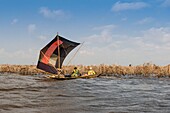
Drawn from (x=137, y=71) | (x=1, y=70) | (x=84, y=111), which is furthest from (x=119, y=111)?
(x=1, y=70)

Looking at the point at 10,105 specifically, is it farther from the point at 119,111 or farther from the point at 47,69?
the point at 47,69

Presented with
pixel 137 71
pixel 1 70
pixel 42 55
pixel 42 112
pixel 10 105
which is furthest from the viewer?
pixel 1 70

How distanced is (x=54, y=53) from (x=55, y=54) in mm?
136

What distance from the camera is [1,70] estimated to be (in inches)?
1587

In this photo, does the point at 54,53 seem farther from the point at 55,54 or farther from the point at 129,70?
the point at 129,70

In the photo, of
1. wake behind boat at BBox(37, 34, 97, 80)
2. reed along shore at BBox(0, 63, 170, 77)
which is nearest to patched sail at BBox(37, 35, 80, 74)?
wake behind boat at BBox(37, 34, 97, 80)

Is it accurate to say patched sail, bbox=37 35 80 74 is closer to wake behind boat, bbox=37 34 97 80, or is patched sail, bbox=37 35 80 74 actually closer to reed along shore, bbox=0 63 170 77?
wake behind boat, bbox=37 34 97 80

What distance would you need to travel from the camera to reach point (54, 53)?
24.7 metres

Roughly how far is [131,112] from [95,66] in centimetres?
2760

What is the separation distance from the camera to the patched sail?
2416 centimetres

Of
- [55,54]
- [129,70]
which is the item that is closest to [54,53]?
[55,54]

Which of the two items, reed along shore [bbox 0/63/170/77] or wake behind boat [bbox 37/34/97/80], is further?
reed along shore [bbox 0/63/170/77]

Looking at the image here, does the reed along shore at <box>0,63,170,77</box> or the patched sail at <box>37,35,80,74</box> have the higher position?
the patched sail at <box>37,35,80,74</box>

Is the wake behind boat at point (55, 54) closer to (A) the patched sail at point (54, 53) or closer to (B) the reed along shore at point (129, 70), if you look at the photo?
(A) the patched sail at point (54, 53)
